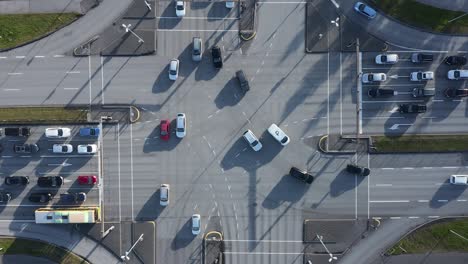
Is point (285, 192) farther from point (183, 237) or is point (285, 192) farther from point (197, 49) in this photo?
point (197, 49)

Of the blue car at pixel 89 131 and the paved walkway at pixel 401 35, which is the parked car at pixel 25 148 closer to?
the blue car at pixel 89 131

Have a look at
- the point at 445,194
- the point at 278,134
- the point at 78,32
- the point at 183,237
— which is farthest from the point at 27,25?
the point at 445,194

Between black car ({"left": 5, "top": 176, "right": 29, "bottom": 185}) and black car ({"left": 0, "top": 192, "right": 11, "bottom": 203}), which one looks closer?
black car ({"left": 5, "top": 176, "right": 29, "bottom": 185})

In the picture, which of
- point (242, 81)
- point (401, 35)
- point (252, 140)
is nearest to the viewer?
point (252, 140)

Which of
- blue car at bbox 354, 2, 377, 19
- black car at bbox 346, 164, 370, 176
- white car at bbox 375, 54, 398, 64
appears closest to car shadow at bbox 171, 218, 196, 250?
black car at bbox 346, 164, 370, 176

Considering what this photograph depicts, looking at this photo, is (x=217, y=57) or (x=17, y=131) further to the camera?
(x=17, y=131)

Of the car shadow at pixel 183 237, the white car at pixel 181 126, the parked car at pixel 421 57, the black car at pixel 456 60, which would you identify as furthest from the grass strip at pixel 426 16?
the car shadow at pixel 183 237

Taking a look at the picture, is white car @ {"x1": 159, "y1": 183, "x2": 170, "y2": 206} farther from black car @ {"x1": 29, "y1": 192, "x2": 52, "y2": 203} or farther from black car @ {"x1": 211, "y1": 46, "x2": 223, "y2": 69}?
black car @ {"x1": 211, "y1": 46, "x2": 223, "y2": 69}
